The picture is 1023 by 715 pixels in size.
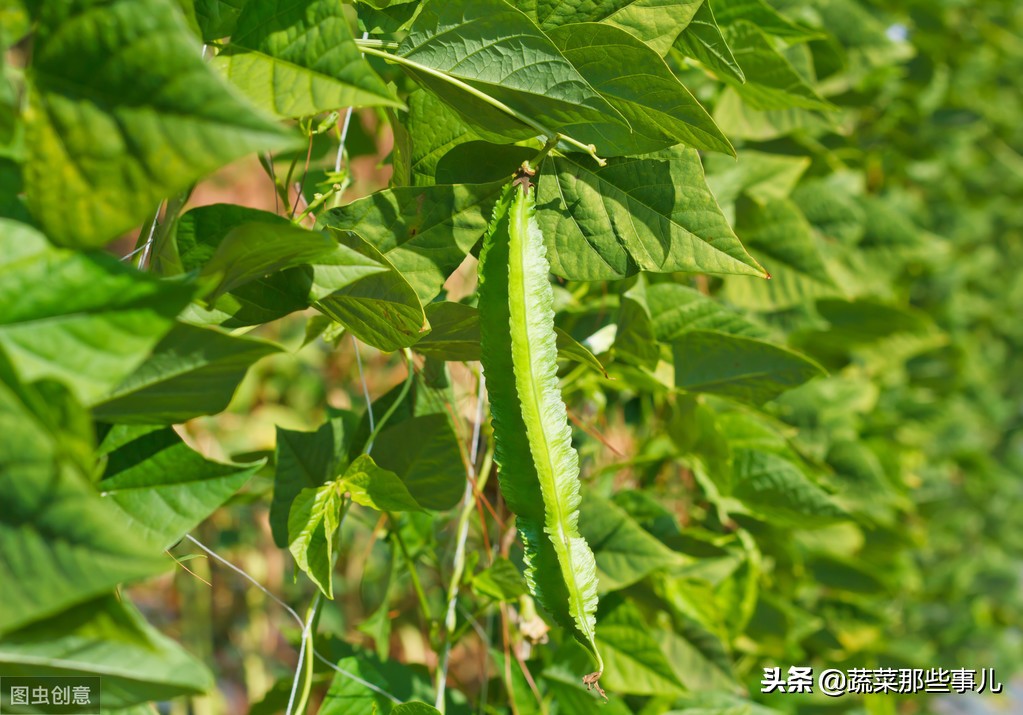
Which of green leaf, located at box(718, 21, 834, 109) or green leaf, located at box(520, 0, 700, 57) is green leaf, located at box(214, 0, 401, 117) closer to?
green leaf, located at box(520, 0, 700, 57)

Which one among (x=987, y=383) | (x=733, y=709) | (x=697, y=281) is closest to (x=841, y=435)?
(x=697, y=281)

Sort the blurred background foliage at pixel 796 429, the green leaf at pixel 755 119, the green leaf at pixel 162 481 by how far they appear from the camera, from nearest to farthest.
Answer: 1. the green leaf at pixel 162 481
2. the blurred background foliage at pixel 796 429
3. the green leaf at pixel 755 119

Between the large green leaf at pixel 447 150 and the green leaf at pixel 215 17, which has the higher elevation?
the green leaf at pixel 215 17

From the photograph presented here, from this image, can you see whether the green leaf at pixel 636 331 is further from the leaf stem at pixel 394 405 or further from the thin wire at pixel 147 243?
the thin wire at pixel 147 243

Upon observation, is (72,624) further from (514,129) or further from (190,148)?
(514,129)

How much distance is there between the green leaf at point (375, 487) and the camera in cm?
52

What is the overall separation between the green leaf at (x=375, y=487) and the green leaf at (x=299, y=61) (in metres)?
0.22

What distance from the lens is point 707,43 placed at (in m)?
0.56

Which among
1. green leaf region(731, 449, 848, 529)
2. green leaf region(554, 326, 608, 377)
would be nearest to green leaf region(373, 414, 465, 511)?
green leaf region(554, 326, 608, 377)

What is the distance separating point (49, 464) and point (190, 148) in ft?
0.42

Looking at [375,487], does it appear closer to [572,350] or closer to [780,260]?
[572,350]

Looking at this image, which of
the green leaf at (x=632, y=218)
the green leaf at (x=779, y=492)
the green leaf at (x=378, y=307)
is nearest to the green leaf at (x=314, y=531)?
the green leaf at (x=378, y=307)

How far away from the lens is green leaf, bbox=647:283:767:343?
2.39 feet

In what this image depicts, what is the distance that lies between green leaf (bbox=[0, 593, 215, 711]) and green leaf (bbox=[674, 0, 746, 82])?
46 cm
